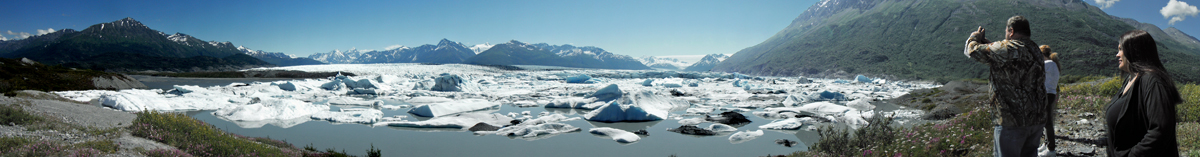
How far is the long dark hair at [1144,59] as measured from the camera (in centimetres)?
230

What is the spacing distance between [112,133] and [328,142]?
256 centimetres

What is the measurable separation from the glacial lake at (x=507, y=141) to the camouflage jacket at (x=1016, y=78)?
3.96 m

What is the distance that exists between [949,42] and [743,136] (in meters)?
82.0

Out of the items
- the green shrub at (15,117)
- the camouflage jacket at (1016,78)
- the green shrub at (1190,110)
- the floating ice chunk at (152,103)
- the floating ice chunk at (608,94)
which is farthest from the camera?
the floating ice chunk at (608,94)

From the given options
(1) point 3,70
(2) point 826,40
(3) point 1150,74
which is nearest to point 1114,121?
(3) point 1150,74

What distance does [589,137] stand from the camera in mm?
8219

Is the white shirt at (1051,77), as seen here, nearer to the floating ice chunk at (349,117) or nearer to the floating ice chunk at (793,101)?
the floating ice chunk at (349,117)

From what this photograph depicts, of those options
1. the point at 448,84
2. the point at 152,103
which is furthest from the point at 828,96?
the point at 152,103

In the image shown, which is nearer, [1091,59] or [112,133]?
[112,133]

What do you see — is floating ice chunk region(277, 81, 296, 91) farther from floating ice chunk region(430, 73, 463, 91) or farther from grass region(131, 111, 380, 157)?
grass region(131, 111, 380, 157)

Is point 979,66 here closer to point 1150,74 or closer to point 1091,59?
point 1091,59

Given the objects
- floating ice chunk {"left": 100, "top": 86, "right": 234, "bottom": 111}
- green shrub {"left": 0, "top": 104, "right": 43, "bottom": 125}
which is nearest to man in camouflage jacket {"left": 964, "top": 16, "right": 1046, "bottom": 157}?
green shrub {"left": 0, "top": 104, "right": 43, "bottom": 125}

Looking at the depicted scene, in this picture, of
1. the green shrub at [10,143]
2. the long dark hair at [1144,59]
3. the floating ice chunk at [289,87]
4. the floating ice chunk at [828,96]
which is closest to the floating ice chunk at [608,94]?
the floating ice chunk at [828,96]

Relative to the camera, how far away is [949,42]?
71.6 m
